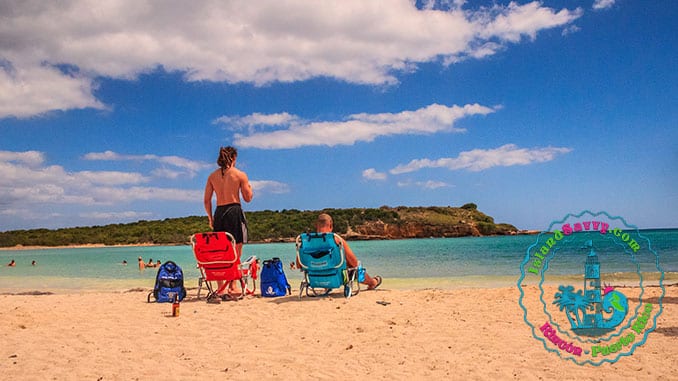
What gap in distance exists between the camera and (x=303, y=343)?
530 cm

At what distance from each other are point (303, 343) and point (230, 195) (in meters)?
3.70

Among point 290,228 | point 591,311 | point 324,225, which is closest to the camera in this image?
point 591,311

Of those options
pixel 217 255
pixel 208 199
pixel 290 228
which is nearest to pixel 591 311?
pixel 217 255

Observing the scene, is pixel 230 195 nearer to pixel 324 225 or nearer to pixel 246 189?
pixel 246 189

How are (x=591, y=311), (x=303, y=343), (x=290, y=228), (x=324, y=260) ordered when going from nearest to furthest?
1. (x=303, y=343)
2. (x=591, y=311)
3. (x=324, y=260)
4. (x=290, y=228)

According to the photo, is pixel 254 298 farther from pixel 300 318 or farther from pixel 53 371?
pixel 53 371

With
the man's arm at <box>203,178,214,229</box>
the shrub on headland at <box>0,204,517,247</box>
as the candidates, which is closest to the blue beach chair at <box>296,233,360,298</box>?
the man's arm at <box>203,178,214,229</box>

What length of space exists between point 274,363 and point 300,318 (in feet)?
6.68

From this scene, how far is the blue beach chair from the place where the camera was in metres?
8.17

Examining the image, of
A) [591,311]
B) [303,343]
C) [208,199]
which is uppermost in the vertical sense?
[208,199]

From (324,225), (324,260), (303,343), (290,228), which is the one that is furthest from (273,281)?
(290,228)

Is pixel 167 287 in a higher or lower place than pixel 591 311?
lower

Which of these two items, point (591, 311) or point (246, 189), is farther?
point (246, 189)

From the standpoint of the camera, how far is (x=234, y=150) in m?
→ 8.59
